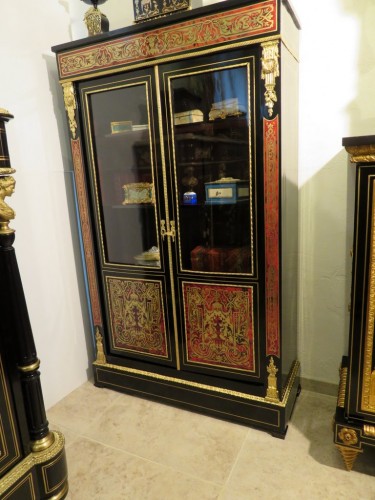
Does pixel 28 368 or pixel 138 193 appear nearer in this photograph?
pixel 28 368

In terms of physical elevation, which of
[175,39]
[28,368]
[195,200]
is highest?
[175,39]

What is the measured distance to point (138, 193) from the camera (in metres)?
2.14

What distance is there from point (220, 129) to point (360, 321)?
3.75 feet

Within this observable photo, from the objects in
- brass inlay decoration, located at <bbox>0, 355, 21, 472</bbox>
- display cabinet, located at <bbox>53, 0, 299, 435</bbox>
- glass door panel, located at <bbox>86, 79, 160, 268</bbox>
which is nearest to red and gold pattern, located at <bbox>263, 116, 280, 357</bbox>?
display cabinet, located at <bbox>53, 0, 299, 435</bbox>

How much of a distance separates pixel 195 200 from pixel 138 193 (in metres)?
0.37

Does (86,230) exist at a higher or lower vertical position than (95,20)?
lower

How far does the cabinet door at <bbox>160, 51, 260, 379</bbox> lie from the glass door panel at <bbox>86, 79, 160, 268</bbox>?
18cm

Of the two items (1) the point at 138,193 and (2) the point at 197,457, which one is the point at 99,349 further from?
(1) the point at 138,193

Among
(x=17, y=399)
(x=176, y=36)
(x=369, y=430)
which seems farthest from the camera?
(x=176, y=36)

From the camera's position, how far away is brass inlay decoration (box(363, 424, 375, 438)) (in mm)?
1549

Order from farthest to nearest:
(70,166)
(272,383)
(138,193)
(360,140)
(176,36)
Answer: (70,166)
(138,193)
(272,383)
(176,36)
(360,140)

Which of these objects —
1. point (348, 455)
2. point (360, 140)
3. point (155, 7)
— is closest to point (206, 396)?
point (348, 455)

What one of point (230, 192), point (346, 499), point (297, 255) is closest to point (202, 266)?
point (230, 192)

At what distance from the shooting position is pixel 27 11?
Result: 1984 mm
